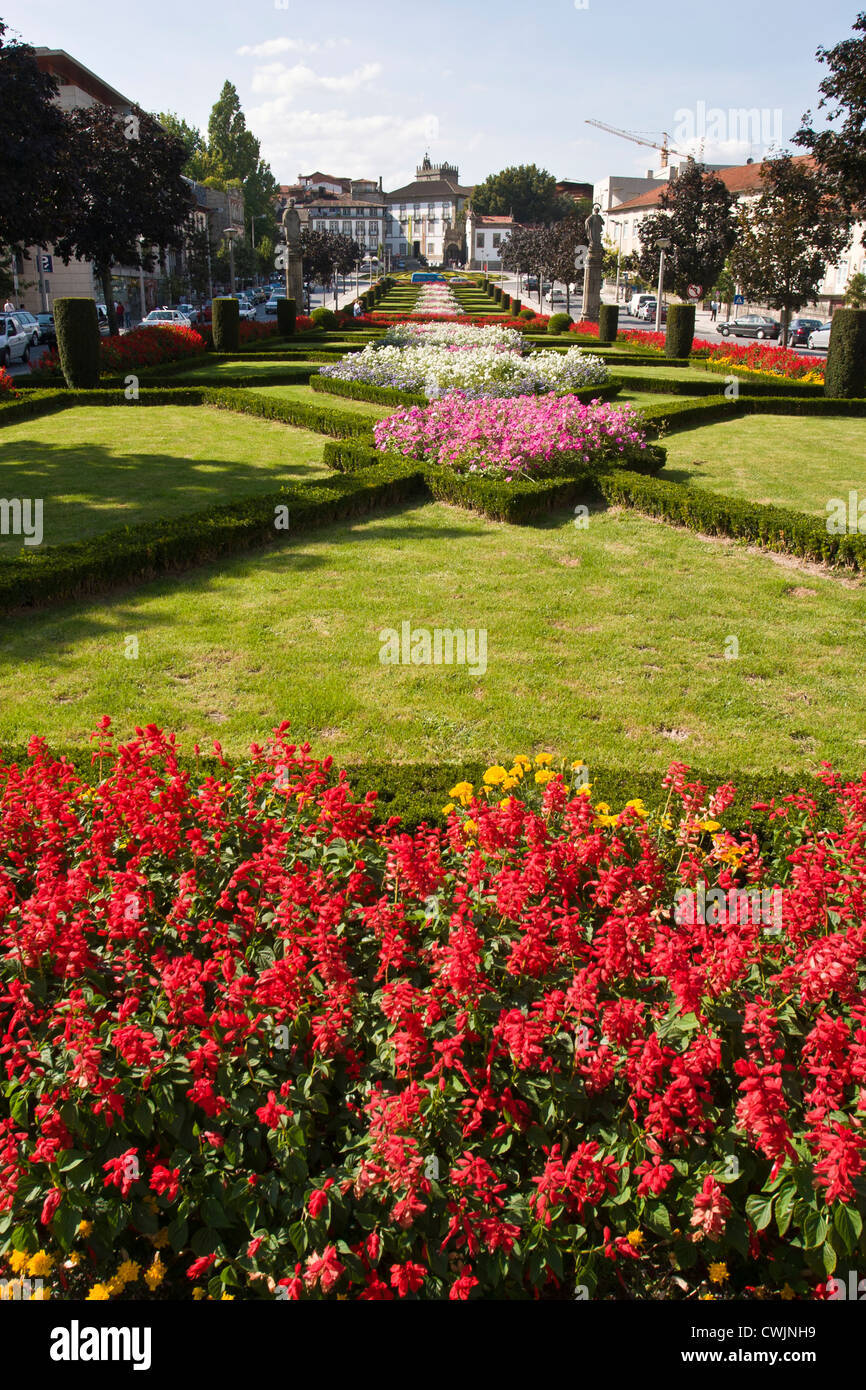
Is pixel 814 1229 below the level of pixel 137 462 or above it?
below

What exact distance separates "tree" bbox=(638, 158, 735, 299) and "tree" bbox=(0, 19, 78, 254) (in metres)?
29.0

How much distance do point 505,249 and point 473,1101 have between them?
91.2 metres

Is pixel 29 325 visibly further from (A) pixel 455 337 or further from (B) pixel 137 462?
(B) pixel 137 462

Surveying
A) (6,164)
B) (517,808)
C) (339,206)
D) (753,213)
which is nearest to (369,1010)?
(517,808)

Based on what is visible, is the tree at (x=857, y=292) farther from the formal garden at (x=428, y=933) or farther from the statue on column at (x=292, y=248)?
the formal garden at (x=428, y=933)

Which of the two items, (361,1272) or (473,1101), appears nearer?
(361,1272)

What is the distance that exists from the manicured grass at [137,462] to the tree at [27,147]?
343 centimetres

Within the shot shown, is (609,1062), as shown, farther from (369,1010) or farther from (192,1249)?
(192,1249)

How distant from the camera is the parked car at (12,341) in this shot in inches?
1083

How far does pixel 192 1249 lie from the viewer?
8.48 feet

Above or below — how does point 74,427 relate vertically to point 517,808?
above

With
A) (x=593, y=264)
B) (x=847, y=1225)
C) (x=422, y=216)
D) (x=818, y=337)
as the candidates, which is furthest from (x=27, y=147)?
(x=422, y=216)

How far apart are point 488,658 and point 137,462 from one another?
8.96m

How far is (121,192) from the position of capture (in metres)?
25.0
